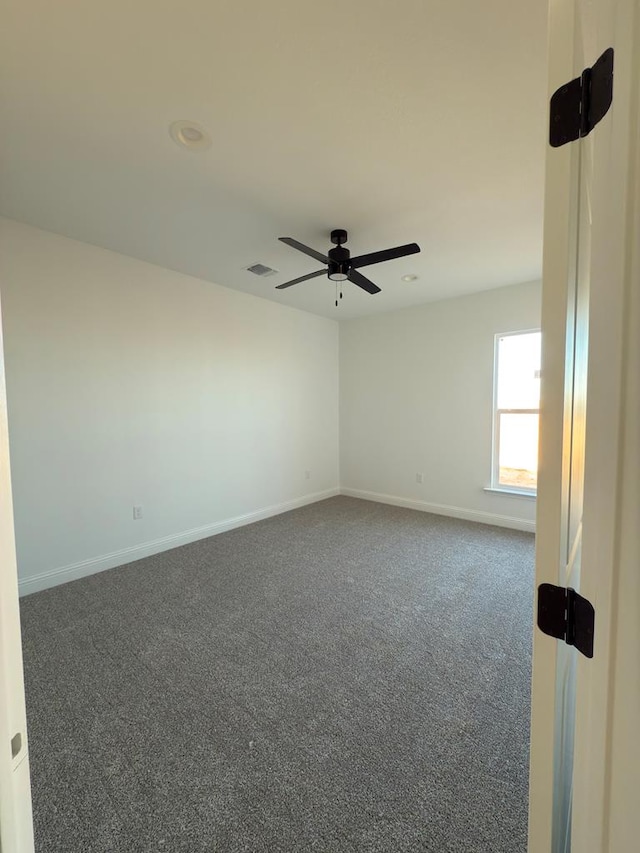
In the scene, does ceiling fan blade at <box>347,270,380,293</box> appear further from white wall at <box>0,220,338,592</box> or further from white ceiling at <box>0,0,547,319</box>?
white wall at <box>0,220,338,592</box>

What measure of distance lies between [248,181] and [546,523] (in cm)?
228

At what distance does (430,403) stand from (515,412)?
956 millimetres

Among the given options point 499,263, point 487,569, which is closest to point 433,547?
point 487,569

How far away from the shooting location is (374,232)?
8.80 ft

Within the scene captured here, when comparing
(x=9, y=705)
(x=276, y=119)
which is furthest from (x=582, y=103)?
(x=276, y=119)

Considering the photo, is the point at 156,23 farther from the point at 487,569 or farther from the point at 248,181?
the point at 487,569

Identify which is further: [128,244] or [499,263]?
[499,263]

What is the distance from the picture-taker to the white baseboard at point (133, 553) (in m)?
2.74

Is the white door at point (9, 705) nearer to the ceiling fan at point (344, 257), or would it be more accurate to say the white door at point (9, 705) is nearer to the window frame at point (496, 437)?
the ceiling fan at point (344, 257)

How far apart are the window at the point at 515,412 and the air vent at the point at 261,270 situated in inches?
100

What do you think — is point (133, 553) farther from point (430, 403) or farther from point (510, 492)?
point (510, 492)

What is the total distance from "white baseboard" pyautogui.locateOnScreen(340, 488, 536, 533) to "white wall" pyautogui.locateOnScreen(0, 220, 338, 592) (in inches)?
47.0

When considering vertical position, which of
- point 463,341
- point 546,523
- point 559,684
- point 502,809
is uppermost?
point 463,341

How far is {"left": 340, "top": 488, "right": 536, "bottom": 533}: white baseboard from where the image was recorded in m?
3.95
